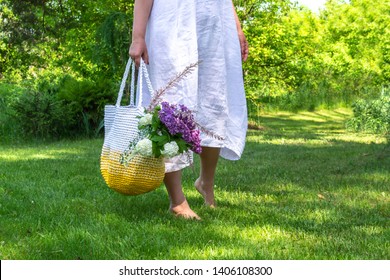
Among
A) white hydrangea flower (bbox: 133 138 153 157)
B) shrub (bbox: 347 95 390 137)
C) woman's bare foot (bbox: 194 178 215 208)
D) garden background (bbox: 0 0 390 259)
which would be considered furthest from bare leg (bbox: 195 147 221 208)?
shrub (bbox: 347 95 390 137)

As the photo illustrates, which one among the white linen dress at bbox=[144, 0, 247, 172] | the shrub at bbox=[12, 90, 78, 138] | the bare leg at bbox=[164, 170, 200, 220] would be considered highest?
the white linen dress at bbox=[144, 0, 247, 172]

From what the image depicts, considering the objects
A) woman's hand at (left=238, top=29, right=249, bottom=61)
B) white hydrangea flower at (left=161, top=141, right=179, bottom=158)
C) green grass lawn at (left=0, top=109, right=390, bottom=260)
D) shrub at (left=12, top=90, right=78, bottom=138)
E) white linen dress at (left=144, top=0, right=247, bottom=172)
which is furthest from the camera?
shrub at (left=12, top=90, right=78, bottom=138)

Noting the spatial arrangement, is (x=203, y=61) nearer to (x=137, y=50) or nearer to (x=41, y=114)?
(x=137, y=50)

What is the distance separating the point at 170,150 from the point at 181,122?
0.15 m

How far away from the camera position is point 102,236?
2844 millimetres

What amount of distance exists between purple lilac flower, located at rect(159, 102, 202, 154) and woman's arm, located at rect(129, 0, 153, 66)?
1.20 ft

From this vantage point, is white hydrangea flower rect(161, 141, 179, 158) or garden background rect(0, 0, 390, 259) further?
white hydrangea flower rect(161, 141, 179, 158)

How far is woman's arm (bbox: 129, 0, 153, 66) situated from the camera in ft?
10.6

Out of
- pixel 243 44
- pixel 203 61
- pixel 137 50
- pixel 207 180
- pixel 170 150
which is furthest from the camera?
pixel 243 44

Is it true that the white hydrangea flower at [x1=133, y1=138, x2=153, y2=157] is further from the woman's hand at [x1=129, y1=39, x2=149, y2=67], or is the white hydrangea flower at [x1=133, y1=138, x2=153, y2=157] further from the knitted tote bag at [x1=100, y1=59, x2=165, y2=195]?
the woman's hand at [x1=129, y1=39, x2=149, y2=67]

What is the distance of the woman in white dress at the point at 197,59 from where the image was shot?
127 inches

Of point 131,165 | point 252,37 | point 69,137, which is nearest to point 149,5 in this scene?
point 131,165

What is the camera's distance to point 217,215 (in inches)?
133

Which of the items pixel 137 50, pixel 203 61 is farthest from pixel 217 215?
pixel 137 50
